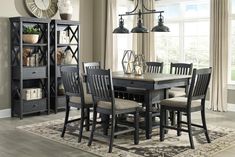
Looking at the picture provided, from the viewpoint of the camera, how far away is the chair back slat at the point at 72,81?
4.82 m

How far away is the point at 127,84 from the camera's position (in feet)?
16.3

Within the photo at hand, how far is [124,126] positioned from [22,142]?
4.97ft

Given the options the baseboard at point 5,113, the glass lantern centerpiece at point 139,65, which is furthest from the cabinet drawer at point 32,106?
the glass lantern centerpiece at point 139,65

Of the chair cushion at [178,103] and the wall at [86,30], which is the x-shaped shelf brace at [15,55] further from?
the chair cushion at [178,103]

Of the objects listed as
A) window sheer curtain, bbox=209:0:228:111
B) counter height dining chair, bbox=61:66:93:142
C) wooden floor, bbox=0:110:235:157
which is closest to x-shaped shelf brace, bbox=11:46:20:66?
wooden floor, bbox=0:110:235:157

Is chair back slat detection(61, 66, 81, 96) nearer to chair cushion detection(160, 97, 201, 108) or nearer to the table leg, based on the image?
the table leg

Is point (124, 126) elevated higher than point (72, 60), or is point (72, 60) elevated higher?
point (72, 60)

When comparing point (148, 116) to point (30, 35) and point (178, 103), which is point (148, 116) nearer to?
point (178, 103)

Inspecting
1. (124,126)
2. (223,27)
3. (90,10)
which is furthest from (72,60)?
(223,27)

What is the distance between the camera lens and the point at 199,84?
458 centimetres

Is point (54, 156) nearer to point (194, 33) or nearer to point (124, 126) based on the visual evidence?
point (124, 126)

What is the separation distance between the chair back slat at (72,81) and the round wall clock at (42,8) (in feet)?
7.77

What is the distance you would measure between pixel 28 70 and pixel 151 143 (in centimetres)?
295

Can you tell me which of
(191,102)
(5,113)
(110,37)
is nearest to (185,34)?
(110,37)
